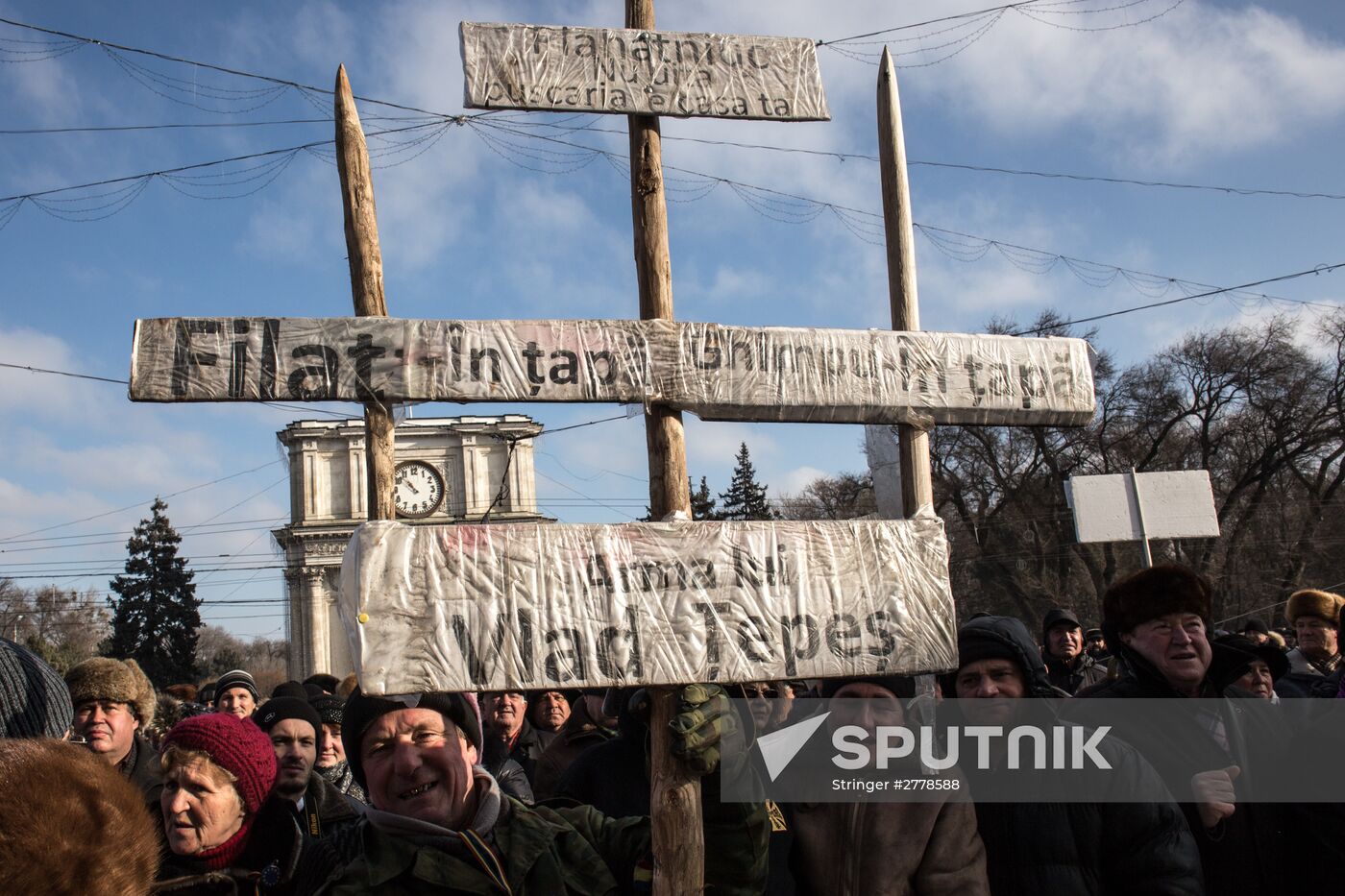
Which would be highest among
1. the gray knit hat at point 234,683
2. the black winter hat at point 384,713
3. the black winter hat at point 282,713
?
the black winter hat at point 384,713

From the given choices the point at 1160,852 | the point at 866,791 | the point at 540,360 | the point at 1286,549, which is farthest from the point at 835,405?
the point at 1286,549

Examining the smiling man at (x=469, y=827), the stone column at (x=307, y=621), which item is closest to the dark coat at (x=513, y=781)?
the smiling man at (x=469, y=827)

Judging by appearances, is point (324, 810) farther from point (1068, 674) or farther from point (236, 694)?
point (1068, 674)

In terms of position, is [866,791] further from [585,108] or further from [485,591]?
[585,108]

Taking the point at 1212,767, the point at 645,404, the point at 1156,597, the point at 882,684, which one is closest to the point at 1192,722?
the point at 1212,767

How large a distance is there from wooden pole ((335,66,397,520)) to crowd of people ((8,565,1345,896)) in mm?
622

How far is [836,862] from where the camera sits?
9.77 feet

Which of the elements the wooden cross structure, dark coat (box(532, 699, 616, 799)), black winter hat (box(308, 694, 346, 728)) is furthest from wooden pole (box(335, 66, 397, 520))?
black winter hat (box(308, 694, 346, 728))

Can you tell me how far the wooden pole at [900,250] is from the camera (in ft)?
11.8

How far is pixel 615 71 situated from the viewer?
3.26 metres

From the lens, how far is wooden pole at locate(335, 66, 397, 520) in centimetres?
298

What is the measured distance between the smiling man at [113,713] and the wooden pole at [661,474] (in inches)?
96.6

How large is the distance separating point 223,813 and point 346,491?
36908 mm

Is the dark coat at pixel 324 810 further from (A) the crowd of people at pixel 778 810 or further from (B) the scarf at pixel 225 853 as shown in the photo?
(B) the scarf at pixel 225 853
